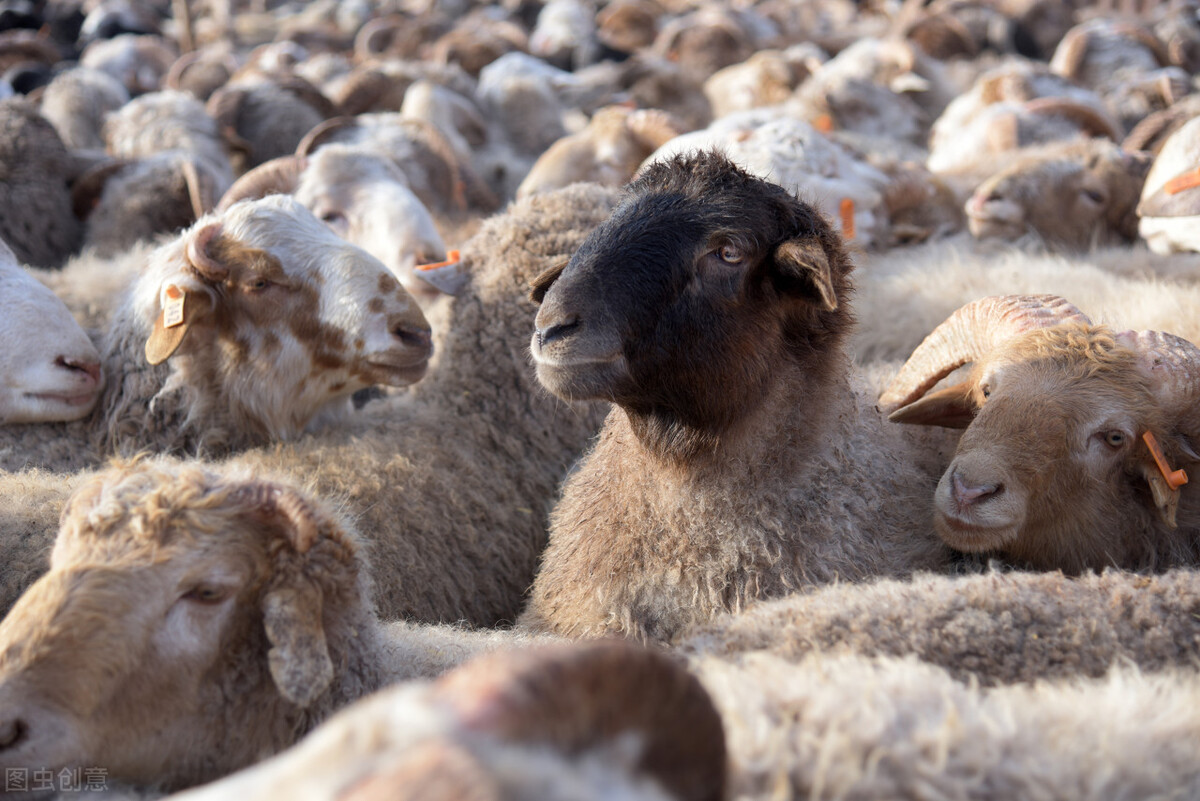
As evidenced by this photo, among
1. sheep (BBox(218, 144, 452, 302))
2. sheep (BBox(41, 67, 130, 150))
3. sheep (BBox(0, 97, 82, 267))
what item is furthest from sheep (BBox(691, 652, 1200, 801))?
sheep (BBox(41, 67, 130, 150))

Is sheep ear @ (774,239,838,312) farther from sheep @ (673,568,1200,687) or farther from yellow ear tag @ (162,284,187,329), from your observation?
yellow ear tag @ (162,284,187,329)

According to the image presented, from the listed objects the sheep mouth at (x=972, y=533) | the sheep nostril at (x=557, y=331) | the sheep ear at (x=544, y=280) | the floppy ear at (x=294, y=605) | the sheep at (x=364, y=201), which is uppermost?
the sheep nostril at (x=557, y=331)

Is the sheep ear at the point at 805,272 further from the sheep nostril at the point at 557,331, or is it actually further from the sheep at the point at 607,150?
the sheep at the point at 607,150

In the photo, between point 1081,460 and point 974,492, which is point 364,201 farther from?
point 1081,460

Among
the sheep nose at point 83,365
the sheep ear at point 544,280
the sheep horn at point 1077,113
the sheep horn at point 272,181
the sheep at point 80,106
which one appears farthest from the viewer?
the sheep at point 80,106

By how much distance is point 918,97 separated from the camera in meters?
11.3

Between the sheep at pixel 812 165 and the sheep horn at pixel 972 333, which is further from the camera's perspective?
the sheep at pixel 812 165

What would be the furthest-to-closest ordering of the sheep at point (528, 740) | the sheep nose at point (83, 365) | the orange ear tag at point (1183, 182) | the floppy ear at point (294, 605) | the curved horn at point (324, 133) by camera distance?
1. the curved horn at point (324, 133)
2. the orange ear tag at point (1183, 182)
3. the sheep nose at point (83, 365)
4. the floppy ear at point (294, 605)
5. the sheep at point (528, 740)

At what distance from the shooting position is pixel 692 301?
2848 millimetres

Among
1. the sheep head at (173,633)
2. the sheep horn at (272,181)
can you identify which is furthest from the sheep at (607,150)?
the sheep head at (173,633)

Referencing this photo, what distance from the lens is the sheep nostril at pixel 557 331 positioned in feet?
9.07

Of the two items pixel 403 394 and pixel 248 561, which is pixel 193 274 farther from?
pixel 248 561

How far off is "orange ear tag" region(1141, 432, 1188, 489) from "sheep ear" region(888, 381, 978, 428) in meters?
→ 0.53

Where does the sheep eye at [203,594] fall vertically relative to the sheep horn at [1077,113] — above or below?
above
